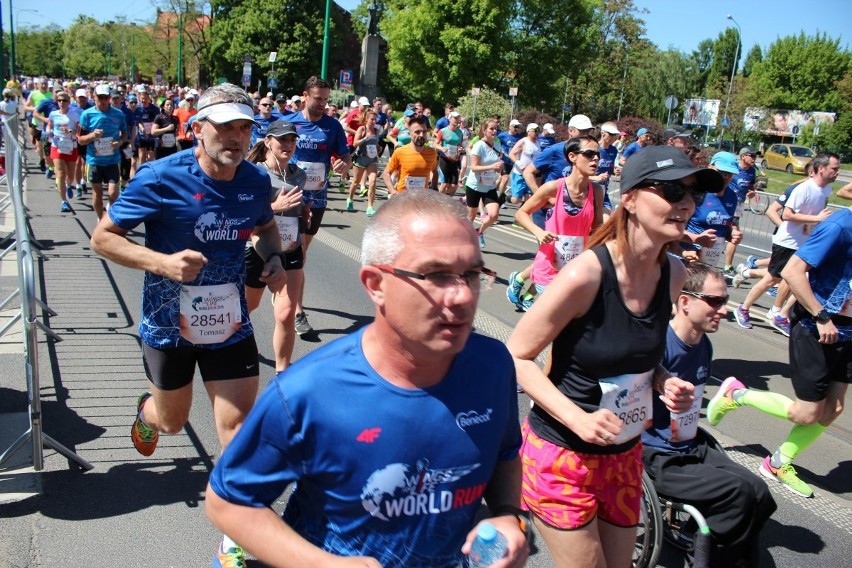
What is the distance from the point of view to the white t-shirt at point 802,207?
28.6ft

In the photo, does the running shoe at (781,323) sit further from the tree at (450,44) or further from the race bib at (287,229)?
the tree at (450,44)

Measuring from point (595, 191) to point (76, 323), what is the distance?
15.9ft

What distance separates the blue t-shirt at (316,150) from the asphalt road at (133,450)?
1299mm

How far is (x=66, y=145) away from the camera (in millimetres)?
12953

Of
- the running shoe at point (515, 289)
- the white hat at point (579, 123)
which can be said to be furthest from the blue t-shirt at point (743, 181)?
the running shoe at point (515, 289)

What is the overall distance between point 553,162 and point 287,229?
510 centimetres

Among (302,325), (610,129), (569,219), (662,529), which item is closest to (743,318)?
(569,219)

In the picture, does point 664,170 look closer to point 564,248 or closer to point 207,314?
point 207,314

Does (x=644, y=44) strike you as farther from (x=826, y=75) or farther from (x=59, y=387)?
(x=59, y=387)

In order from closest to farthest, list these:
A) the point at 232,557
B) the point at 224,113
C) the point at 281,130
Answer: the point at 232,557 → the point at 224,113 → the point at 281,130

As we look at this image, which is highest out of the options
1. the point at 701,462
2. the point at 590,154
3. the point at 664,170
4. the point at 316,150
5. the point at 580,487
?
the point at 664,170

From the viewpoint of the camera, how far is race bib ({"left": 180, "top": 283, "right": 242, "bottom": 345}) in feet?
11.6

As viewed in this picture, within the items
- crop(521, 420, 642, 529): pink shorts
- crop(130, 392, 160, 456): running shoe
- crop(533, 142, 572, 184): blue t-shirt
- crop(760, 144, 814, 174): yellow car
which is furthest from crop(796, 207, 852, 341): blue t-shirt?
crop(760, 144, 814, 174): yellow car

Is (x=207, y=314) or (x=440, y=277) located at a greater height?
(x=440, y=277)
